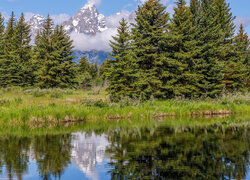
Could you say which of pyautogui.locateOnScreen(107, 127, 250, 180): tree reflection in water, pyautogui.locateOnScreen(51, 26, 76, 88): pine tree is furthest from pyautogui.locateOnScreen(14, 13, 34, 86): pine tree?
pyautogui.locateOnScreen(107, 127, 250, 180): tree reflection in water

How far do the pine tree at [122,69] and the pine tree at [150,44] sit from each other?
99 centimetres

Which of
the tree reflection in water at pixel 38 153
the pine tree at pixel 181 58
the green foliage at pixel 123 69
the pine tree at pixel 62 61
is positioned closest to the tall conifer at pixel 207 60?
the pine tree at pixel 181 58

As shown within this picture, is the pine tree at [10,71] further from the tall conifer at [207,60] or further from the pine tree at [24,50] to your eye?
the tall conifer at [207,60]

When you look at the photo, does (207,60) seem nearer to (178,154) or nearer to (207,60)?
(207,60)

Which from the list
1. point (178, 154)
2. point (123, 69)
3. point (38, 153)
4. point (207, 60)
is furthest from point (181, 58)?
point (38, 153)

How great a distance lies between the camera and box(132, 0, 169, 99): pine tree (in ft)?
96.7

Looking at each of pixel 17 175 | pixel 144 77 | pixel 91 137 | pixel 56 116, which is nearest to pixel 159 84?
pixel 144 77

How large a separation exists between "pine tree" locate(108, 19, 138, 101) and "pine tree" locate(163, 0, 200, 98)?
4.46 meters

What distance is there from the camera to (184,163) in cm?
910

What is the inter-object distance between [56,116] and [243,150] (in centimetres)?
1271

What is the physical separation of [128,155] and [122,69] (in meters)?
18.3

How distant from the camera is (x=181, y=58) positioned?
3278cm

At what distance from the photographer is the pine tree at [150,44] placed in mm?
29484

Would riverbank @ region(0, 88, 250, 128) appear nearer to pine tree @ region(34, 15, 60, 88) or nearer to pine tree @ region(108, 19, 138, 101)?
pine tree @ region(108, 19, 138, 101)
